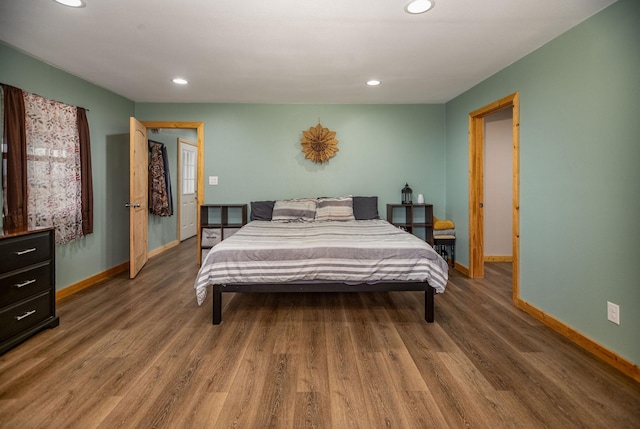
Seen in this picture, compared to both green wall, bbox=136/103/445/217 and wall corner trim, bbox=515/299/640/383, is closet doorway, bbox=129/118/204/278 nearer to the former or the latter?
green wall, bbox=136/103/445/217

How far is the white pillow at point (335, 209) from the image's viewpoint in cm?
443

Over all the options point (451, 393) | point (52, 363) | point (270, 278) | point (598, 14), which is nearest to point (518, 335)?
point (451, 393)

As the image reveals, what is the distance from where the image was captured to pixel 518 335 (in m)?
2.56

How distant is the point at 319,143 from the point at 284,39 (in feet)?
7.13

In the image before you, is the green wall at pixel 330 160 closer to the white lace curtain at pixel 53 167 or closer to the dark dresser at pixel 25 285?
the white lace curtain at pixel 53 167

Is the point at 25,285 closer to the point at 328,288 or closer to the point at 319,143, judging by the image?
the point at 328,288

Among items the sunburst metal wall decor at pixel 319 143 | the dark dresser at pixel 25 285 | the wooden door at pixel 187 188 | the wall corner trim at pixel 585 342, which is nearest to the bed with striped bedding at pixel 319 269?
the wall corner trim at pixel 585 342

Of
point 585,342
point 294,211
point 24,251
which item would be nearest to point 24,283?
point 24,251

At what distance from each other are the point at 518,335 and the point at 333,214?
2.48 metres

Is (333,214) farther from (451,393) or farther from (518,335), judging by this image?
(451,393)

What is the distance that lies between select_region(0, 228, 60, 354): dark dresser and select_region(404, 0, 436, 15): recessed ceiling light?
3.07 m

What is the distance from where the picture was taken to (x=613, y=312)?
218 cm

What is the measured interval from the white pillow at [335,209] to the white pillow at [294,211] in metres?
0.09

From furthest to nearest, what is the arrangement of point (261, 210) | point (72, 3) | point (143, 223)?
point (261, 210), point (143, 223), point (72, 3)
